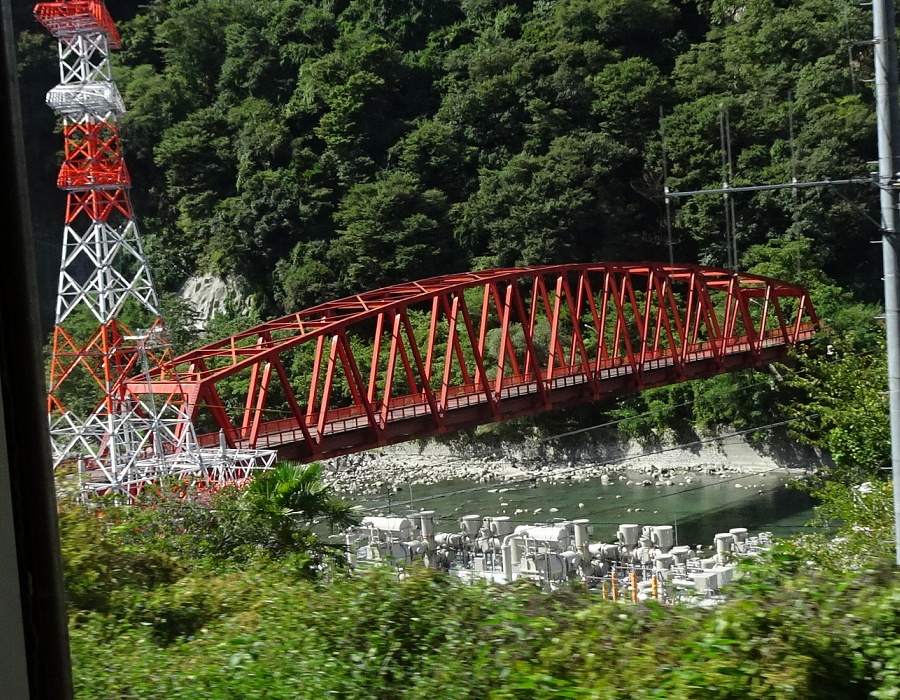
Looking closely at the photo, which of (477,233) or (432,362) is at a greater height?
(477,233)

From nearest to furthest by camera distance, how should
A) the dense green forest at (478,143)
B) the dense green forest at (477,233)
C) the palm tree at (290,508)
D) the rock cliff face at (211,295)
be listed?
the dense green forest at (477,233) → the palm tree at (290,508) → the dense green forest at (478,143) → the rock cliff face at (211,295)

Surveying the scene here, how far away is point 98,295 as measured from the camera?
14.5 feet

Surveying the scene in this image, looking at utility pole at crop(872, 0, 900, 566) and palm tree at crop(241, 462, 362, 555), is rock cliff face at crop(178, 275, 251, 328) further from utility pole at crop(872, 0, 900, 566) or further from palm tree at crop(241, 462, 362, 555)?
utility pole at crop(872, 0, 900, 566)

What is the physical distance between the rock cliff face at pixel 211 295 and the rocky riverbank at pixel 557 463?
6.97 ft

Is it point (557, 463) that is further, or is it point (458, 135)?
point (557, 463)

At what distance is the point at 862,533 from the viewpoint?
374 centimetres

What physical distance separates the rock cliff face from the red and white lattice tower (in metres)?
2.44

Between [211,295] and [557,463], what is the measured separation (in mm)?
4982

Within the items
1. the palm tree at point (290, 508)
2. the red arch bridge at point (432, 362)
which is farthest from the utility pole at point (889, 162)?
the red arch bridge at point (432, 362)

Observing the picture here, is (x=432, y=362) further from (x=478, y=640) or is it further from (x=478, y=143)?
(x=478, y=640)

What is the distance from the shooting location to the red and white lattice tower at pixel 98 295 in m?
2.70

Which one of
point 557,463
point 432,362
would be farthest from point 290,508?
point 557,463

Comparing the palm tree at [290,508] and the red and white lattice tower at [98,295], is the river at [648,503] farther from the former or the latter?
the palm tree at [290,508]

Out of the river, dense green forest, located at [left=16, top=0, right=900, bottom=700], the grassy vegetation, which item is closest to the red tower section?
dense green forest, located at [left=16, top=0, right=900, bottom=700]
